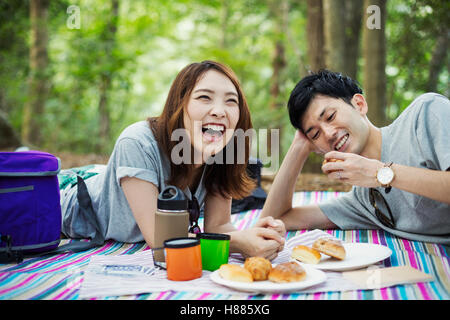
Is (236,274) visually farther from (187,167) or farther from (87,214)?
(87,214)

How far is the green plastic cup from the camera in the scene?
199 centimetres

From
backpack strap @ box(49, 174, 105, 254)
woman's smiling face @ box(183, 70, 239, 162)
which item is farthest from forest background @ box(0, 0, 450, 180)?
woman's smiling face @ box(183, 70, 239, 162)

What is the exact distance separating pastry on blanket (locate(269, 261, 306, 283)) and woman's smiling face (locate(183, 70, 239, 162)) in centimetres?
90

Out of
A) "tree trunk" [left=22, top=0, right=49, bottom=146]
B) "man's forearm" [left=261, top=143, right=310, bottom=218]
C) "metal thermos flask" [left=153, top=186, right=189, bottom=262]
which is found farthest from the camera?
"tree trunk" [left=22, top=0, right=49, bottom=146]

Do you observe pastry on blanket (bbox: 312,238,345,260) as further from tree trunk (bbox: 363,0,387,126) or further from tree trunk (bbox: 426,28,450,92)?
tree trunk (bbox: 426,28,450,92)

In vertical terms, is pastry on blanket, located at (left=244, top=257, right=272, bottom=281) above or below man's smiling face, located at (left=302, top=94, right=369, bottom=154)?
→ below

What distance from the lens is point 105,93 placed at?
10.3 m

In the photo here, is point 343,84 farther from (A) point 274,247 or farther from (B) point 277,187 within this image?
(A) point 274,247

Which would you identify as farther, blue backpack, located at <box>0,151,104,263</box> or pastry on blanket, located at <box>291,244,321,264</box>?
blue backpack, located at <box>0,151,104,263</box>

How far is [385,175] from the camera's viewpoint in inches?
83.4

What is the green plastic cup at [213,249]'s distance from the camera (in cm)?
199

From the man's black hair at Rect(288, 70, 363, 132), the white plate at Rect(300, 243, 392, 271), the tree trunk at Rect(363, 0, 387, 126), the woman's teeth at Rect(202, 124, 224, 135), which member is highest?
the tree trunk at Rect(363, 0, 387, 126)

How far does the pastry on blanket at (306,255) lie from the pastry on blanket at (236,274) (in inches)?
18.2

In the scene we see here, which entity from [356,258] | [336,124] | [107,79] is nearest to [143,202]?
[356,258]
